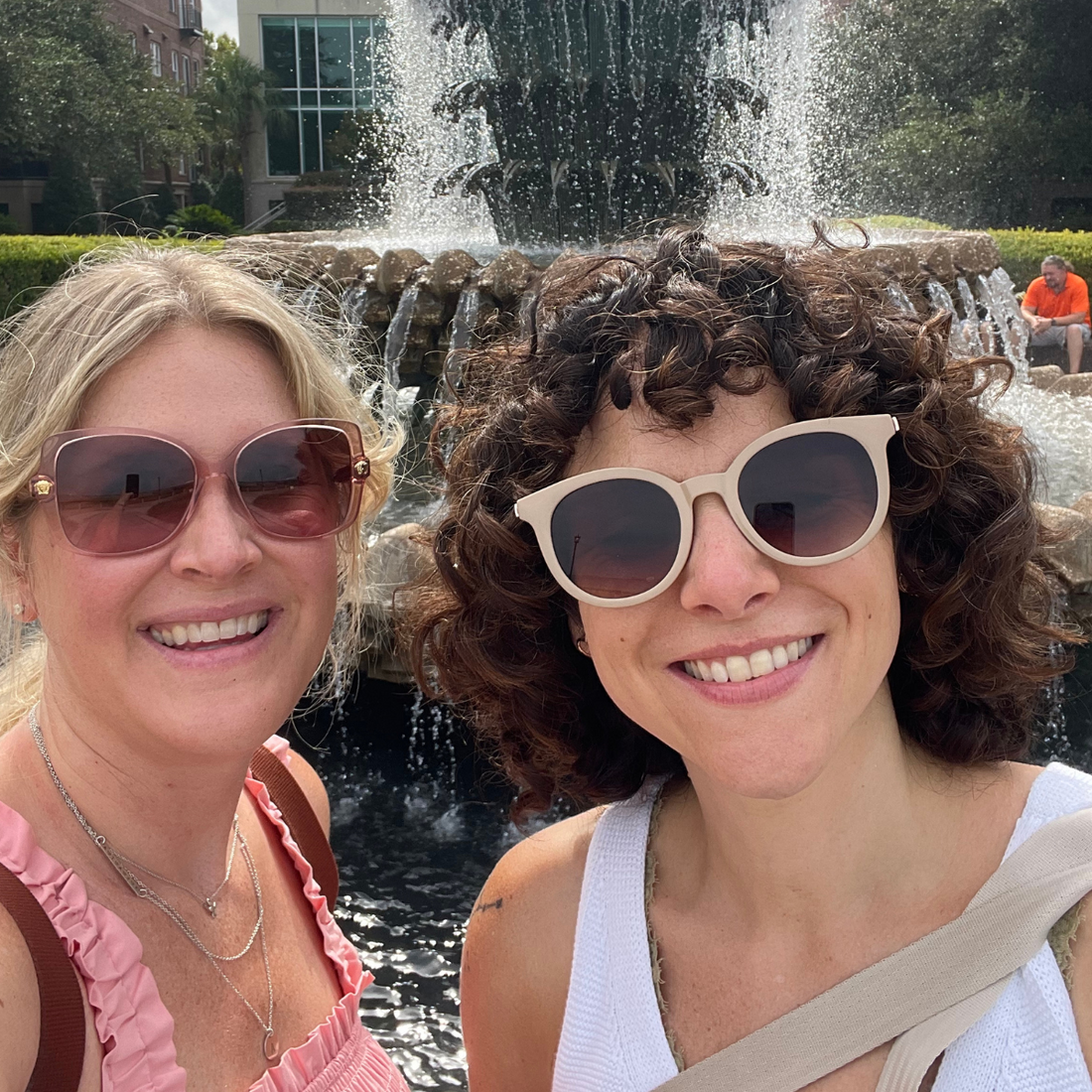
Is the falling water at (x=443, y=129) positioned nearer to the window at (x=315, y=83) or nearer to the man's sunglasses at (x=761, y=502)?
the man's sunglasses at (x=761, y=502)

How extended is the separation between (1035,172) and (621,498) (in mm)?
32344

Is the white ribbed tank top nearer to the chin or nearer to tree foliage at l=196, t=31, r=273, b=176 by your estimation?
the chin

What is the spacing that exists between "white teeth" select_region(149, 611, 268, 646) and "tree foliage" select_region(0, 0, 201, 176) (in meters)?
33.0

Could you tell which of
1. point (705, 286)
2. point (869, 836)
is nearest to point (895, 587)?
point (869, 836)

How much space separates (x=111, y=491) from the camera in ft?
5.28

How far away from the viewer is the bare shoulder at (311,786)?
2207 mm

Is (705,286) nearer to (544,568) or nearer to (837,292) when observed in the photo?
(837,292)

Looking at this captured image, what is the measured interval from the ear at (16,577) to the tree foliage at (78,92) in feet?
108

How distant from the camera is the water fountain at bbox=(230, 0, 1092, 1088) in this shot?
15.1ft

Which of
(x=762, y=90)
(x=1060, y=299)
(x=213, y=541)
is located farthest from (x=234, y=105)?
(x=213, y=541)

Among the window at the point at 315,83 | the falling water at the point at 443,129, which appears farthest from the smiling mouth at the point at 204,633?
the window at the point at 315,83

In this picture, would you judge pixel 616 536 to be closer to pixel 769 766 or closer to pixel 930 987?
pixel 769 766

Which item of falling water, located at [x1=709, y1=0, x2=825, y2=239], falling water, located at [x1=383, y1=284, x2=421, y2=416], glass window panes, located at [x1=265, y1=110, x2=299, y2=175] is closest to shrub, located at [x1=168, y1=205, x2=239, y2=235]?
glass window panes, located at [x1=265, y1=110, x2=299, y2=175]

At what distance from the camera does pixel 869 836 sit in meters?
1.64
